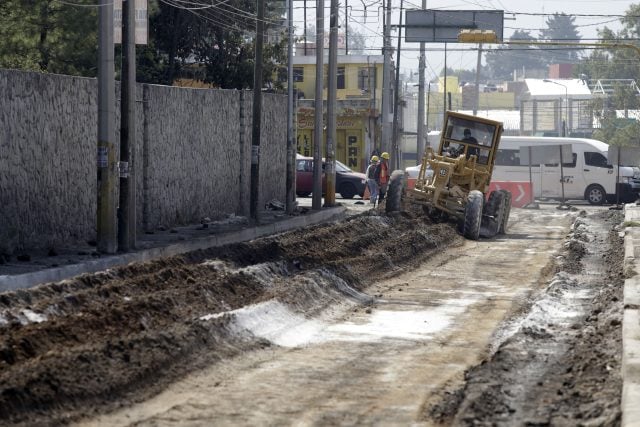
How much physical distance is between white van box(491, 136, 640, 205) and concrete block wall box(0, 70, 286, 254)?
1357cm

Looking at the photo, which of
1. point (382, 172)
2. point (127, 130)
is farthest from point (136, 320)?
point (382, 172)

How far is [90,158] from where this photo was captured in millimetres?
21172

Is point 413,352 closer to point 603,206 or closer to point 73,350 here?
point 73,350

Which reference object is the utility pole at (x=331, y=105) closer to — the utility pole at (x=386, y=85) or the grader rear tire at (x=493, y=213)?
the grader rear tire at (x=493, y=213)

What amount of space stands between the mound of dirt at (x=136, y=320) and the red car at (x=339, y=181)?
73.1 feet

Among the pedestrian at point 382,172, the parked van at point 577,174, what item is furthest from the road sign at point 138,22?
the parked van at point 577,174

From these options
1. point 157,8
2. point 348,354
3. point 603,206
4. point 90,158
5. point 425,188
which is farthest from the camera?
point 603,206

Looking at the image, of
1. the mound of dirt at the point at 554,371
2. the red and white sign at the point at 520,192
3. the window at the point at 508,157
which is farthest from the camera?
the window at the point at 508,157

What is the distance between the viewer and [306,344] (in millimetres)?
12516

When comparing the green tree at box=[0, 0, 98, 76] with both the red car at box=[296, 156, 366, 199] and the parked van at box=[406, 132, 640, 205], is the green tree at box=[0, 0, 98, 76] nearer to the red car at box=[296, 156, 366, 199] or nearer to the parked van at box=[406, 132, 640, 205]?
the red car at box=[296, 156, 366, 199]

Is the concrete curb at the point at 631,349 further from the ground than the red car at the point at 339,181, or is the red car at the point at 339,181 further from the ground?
the concrete curb at the point at 631,349

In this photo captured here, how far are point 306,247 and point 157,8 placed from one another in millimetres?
15322

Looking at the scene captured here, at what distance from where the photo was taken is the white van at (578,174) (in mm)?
45094

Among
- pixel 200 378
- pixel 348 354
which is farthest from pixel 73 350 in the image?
pixel 348 354
